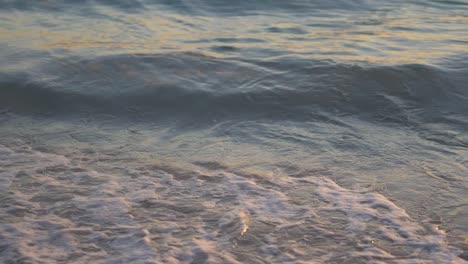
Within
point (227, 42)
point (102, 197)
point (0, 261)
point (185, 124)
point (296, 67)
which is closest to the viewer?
point (0, 261)

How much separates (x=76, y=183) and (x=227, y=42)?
322cm

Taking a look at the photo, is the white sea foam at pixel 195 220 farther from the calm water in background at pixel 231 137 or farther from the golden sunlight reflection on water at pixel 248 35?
the golden sunlight reflection on water at pixel 248 35

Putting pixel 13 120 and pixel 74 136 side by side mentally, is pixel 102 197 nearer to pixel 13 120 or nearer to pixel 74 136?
pixel 74 136

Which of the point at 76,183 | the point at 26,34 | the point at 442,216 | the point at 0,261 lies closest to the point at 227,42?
the point at 26,34

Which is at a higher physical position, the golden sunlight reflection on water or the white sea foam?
the golden sunlight reflection on water

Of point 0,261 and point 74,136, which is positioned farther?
point 74,136

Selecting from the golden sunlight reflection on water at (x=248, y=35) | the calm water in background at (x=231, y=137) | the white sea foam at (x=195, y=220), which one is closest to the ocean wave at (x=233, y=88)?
the calm water in background at (x=231, y=137)

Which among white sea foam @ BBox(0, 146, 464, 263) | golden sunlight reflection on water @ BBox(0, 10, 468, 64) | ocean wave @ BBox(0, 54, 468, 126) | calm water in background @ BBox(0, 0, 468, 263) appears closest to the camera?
white sea foam @ BBox(0, 146, 464, 263)

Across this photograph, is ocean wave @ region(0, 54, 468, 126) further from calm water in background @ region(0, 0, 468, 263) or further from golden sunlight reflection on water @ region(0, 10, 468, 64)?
golden sunlight reflection on water @ region(0, 10, 468, 64)

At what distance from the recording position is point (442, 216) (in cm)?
311

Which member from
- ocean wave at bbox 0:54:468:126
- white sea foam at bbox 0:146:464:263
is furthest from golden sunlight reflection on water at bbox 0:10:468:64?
white sea foam at bbox 0:146:464:263

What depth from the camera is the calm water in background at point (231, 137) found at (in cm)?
291

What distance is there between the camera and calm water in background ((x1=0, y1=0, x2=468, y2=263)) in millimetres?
2906

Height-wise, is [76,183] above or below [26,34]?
below
